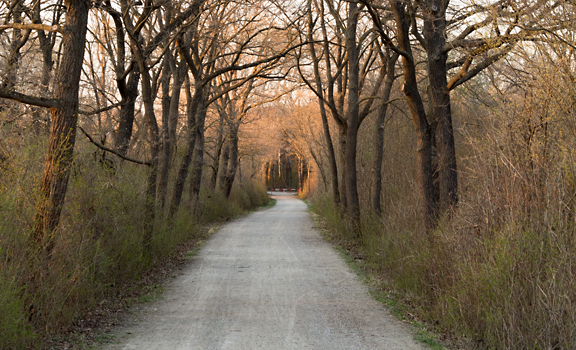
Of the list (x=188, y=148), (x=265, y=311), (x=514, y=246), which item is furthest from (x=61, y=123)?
(x=188, y=148)

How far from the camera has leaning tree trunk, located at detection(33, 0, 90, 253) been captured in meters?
6.61

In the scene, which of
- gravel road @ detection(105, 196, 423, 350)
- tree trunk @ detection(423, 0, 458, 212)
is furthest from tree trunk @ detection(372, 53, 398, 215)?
tree trunk @ detection(423, 0, 458, 212)

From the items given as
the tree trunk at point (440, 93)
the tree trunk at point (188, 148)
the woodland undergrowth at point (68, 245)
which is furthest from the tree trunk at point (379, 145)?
the woodland undergrowth at point (68, 245)

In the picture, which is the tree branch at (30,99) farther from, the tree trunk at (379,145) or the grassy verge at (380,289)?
the tree trunk at (379,145)

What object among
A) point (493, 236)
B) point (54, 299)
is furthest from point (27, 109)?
point (493, 236)

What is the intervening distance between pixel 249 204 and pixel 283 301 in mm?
30678

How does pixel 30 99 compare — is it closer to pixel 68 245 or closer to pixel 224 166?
pixel 68 245

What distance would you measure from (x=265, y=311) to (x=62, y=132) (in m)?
3.75

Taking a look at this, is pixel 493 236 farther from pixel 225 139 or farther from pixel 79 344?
pixel 225 139

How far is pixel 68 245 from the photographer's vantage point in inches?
269

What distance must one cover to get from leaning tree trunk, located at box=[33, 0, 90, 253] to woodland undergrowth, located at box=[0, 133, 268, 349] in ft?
0.50

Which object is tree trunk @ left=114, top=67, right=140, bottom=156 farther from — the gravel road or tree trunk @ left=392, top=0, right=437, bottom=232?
tree trunk @ left=392, top=0, right=437, bottom=232

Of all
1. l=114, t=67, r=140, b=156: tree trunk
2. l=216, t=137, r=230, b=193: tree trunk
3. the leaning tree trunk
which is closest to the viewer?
the leaning tree trunk

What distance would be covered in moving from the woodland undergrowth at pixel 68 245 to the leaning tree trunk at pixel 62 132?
0.50 ft
